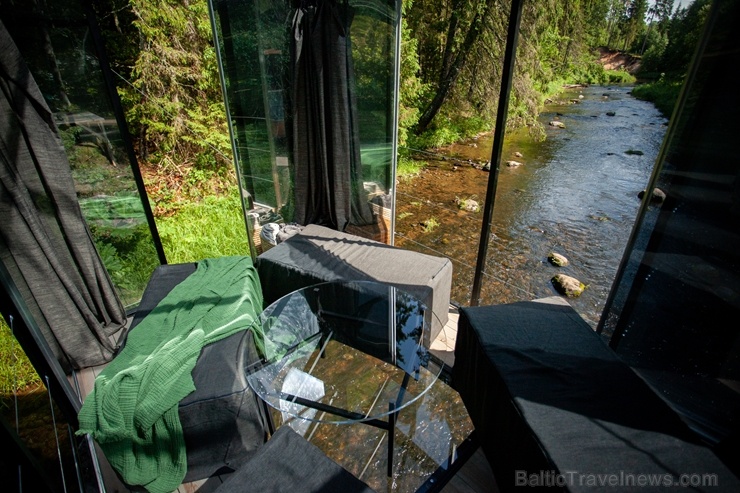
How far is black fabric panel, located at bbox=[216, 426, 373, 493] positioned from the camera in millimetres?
1040

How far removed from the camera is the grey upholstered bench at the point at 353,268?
2018 millimetres

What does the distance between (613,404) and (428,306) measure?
96cm

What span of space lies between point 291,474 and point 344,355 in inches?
24.7

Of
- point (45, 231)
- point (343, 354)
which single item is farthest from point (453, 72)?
point (45, 231)

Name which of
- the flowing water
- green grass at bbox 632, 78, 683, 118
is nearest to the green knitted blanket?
the flowing water

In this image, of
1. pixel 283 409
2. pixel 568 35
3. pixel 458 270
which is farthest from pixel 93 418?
pixel 568 35

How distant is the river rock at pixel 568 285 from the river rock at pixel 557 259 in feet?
0.95

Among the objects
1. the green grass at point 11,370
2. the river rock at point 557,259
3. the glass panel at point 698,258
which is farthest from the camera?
the river rock at point 557,259

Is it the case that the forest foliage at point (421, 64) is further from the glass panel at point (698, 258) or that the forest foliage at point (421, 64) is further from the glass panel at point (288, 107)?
the glass panel at point (288, 107)

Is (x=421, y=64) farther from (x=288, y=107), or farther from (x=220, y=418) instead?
(x=220, y=418)

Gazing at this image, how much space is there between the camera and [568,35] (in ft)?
25.8

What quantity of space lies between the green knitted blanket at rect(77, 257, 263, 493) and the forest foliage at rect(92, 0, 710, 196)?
117 inches

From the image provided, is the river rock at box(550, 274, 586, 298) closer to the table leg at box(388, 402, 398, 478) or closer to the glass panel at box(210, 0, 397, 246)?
the glass panel at box(210, 0, 397, 246)

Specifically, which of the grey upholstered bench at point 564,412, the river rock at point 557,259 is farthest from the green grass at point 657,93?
the grey upholstered bench at point 564,412
